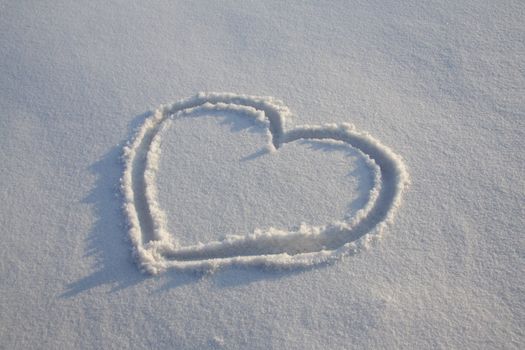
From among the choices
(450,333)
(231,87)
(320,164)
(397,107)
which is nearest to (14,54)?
(231,87)

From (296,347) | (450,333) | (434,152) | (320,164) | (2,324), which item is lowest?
(2,324)

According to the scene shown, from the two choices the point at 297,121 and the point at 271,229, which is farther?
the point at 297,121

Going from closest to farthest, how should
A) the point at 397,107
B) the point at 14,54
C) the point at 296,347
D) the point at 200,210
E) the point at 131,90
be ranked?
1. the point at 296,347
2. the point at 200,210
3. the point at 397,107
4. the point at 131,90
5. the point at 14,54

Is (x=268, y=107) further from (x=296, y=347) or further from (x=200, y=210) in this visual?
(x=296, y=347)

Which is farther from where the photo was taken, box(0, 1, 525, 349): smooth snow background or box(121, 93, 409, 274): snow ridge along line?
box(121, 93, 409, 274): snow ridge along line

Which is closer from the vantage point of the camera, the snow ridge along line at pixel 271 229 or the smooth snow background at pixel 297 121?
the smooth snow background at pixel 297 121
